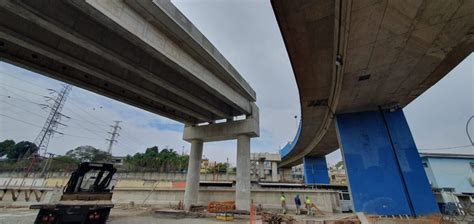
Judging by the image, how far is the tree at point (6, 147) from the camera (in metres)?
56.2

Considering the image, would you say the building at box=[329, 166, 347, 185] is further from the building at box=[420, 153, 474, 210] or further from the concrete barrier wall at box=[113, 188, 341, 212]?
the concrete barrier wall at box=[113, 188, 341, 212]

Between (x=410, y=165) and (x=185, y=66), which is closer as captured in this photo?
(x=185, y=66)

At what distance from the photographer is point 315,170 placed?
1293 inches

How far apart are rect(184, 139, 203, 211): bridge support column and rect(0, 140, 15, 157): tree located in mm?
72923

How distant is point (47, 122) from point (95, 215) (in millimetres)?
49816

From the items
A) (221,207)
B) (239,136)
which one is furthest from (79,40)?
(221,207)

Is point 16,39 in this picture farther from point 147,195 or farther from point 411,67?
point 147,195

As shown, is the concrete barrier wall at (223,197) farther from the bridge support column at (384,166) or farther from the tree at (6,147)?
the tree at (6,147)

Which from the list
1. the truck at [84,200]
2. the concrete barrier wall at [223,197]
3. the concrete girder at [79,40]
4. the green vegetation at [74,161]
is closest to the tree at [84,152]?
the green vegetation at [74,161]

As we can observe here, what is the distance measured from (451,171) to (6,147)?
316 ft

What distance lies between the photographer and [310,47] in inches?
296

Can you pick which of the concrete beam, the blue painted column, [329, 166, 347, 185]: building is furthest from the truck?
the blue painted column

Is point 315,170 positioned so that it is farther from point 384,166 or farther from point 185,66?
point 185,66

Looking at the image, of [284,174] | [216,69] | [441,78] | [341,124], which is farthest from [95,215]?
[284,174]
